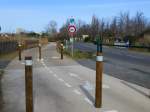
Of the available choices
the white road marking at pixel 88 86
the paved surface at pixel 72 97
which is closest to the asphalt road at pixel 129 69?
the paved surface at pixel 72 97

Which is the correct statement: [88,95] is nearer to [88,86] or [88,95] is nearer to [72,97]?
[72,97]

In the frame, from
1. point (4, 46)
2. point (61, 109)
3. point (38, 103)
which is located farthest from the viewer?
point (4, 46)

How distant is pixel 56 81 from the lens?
1533 cm

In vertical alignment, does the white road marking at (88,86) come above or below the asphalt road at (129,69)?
above

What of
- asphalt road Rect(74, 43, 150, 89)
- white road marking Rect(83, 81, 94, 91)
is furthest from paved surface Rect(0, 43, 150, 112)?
asphalt road Rect(74, 43, 150, 89)

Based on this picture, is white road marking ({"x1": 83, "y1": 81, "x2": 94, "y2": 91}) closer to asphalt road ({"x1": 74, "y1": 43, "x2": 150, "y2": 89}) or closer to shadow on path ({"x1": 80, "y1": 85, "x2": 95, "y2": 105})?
shadow on path ({"x1": 80, "y1": 85, "x2": 95, "y2": 105})

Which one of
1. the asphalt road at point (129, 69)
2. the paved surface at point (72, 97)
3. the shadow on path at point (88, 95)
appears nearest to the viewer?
the paved surface at point (72, 97)

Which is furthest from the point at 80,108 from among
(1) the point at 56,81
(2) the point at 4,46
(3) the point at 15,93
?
(2) the point at 4,46

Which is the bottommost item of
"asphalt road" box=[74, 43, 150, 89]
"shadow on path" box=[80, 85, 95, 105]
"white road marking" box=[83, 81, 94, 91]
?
"asphalt road" box=[74, 43, 150, 89]

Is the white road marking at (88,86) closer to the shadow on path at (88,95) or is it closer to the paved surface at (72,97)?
the paved surface at (72,97)

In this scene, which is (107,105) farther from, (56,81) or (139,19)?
(139,19)

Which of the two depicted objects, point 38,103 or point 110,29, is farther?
point 110,29

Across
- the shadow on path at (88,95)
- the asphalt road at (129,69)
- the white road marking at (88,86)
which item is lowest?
the asphalt road at (129,69)

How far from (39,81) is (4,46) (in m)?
24.1
